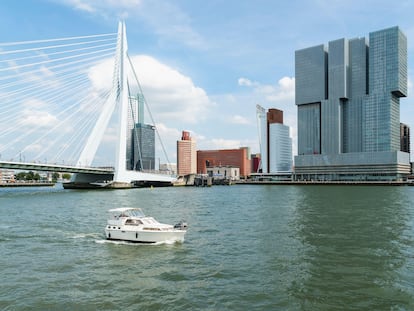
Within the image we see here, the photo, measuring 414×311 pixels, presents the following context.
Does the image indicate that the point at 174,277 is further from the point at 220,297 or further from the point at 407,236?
the point at 407,236

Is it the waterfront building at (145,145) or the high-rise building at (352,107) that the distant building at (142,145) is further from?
the high-rise building at (352,107)

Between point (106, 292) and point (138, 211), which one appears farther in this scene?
point (138, 211)

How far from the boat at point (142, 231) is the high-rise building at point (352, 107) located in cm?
15673

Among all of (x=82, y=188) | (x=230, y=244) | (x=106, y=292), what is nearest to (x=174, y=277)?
(x=106, y=292)

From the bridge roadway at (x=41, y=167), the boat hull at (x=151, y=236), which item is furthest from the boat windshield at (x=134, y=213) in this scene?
the bridge roadway at (x=41, y=167)

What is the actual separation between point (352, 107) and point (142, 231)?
174 metres

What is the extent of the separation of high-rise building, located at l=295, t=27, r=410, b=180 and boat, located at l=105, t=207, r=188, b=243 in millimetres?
156729

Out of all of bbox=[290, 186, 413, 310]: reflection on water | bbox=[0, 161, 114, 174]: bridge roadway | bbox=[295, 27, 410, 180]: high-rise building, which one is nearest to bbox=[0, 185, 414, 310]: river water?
bbox=[290, 186, 413, 310]: reflection on water

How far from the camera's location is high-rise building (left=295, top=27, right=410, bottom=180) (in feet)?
547

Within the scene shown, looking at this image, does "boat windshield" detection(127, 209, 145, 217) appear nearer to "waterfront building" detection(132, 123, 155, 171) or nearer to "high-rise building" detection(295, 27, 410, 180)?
"high-rise building" detection(295, 27, 410, 180)

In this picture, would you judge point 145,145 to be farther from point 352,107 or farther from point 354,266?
point 354,266

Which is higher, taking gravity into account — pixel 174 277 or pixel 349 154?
pixel 349 154

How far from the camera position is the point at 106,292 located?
14.0m

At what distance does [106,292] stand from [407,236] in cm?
1935
